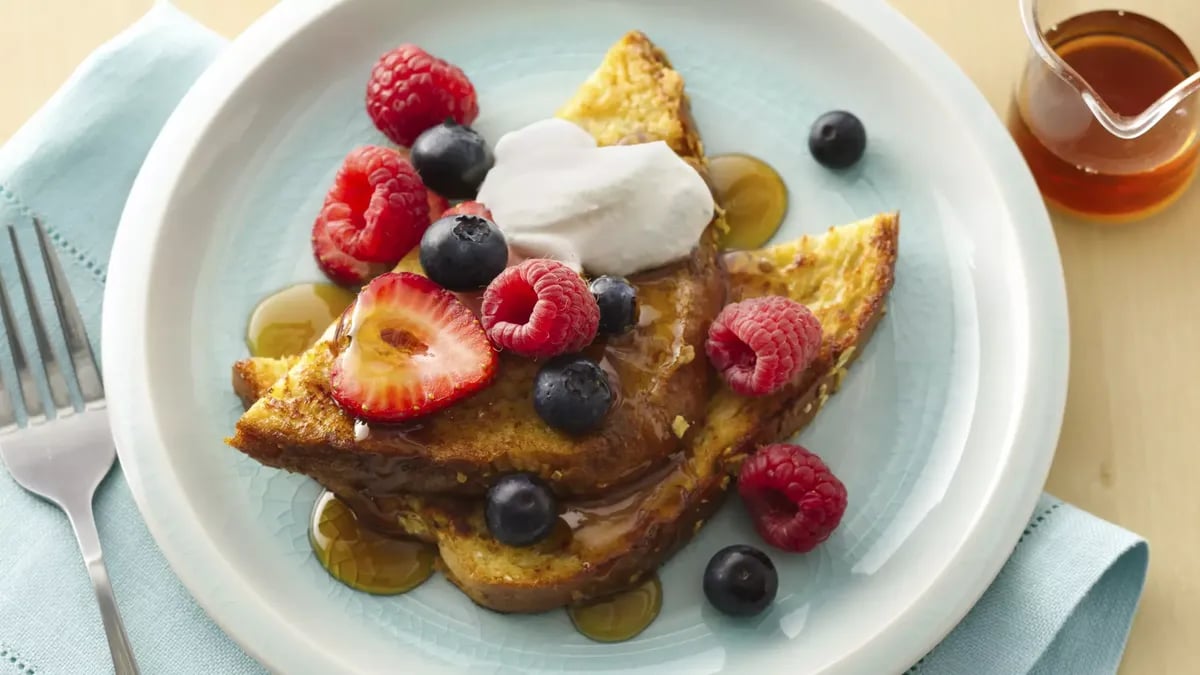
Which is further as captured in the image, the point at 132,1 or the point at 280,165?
the point at 132,1

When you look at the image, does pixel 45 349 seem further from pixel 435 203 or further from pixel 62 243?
pixel 435 203

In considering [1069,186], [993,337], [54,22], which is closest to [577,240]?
[993,337]

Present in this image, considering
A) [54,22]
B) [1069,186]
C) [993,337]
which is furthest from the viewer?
[54,22]

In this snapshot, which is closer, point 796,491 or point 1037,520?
point 796,491

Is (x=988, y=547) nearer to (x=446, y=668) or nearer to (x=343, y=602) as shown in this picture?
(x=446, y=668)

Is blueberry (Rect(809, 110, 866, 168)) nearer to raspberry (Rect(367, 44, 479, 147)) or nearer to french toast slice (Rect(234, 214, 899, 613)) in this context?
french toast slice (Rect(234, 214, 899, 613))

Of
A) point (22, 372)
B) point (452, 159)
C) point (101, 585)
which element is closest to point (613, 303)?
point (452, 159)

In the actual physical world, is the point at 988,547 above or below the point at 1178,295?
below
